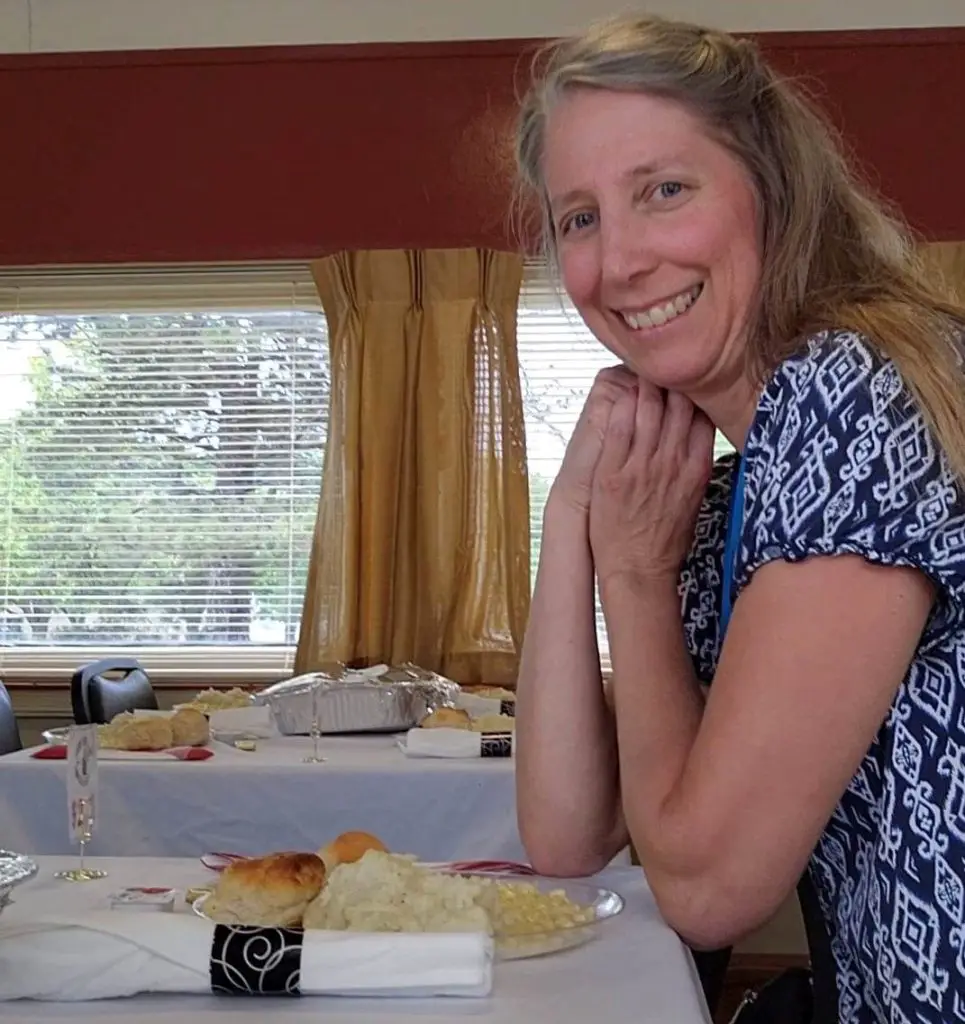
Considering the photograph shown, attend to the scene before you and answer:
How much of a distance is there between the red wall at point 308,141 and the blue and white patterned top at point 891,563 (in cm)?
313

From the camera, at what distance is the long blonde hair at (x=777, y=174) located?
0.93 meters

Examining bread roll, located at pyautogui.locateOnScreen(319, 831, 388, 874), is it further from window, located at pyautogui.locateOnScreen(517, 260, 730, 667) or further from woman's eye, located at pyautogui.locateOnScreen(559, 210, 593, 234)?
window, located at pyautogui.locateOnScreen(517, 260, 730, 667)

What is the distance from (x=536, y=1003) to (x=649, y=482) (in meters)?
0.46

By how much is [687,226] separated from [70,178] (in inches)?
135

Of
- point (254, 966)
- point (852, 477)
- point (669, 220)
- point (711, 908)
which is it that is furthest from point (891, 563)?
point (254, 966)

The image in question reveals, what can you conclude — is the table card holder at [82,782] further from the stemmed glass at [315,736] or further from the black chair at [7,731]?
the black chair at [7,731]

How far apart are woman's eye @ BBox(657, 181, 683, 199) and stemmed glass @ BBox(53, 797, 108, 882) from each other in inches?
30.9

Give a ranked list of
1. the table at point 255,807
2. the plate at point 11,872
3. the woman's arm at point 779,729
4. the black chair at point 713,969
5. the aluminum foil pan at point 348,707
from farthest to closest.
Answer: the aluminum foil pan at point 348,707, the table at point 255,807, the black chair at point 713,969, the plate at point 11,872, the woman's arm at point 779,729

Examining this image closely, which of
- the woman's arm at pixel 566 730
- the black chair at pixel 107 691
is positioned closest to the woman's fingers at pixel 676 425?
the woman's arm at pixel 566 730

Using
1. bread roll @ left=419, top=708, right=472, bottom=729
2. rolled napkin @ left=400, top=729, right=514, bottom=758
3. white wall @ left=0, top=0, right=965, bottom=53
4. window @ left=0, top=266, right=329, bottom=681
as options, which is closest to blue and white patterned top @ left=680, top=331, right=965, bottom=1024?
rolled napkin @ left=400, top=729, right=514, bottom=758

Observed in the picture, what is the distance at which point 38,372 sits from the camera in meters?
3.97

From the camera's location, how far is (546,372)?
389 cm

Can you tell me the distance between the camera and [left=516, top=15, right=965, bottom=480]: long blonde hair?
925mm

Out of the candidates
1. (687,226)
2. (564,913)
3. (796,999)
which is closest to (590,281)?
(687,226)
